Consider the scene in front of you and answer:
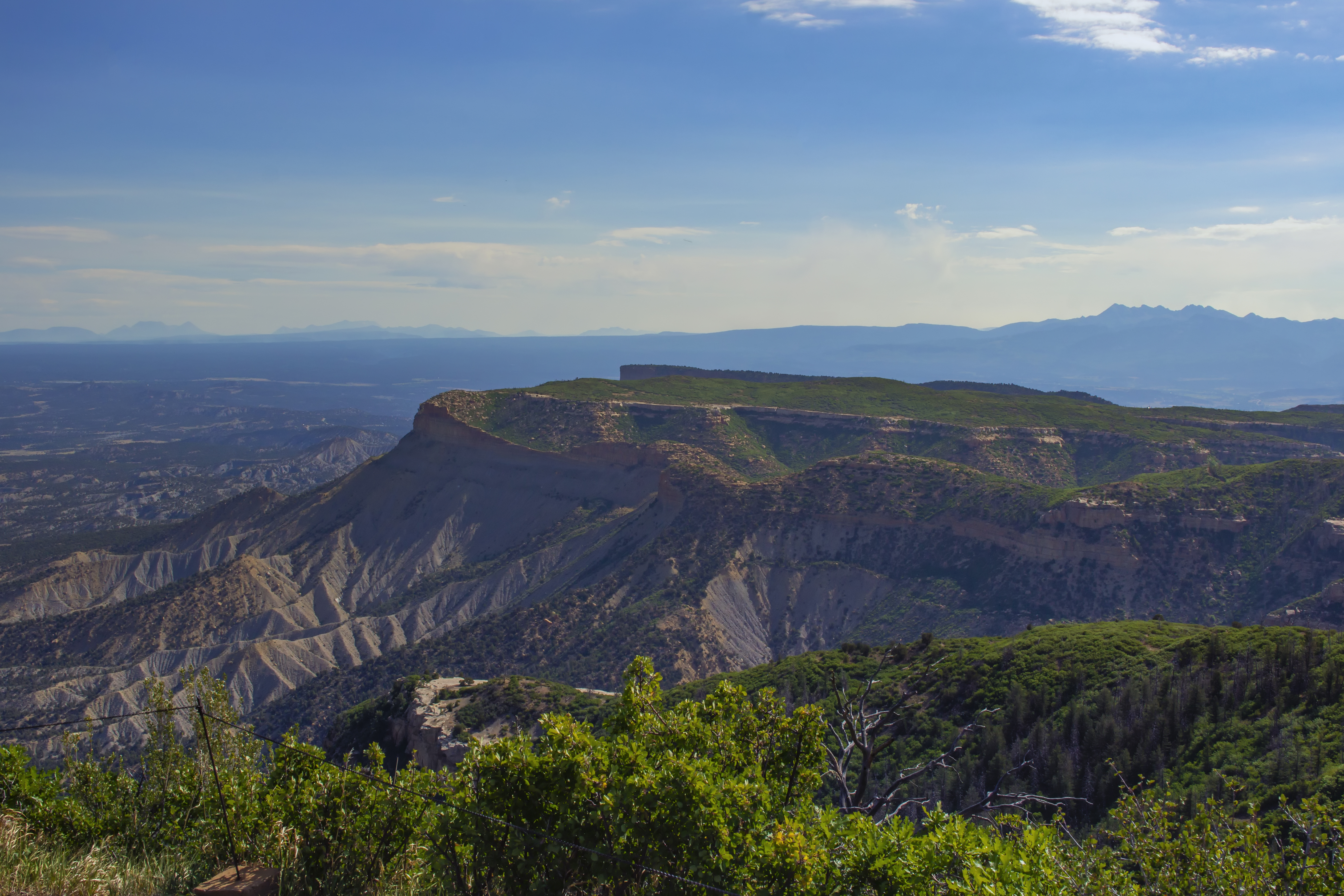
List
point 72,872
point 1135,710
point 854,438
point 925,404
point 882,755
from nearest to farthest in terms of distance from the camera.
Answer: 1. point 72,872
2. point 1135,710
3. point 882,755
4. point 854,438
5. point 925,404

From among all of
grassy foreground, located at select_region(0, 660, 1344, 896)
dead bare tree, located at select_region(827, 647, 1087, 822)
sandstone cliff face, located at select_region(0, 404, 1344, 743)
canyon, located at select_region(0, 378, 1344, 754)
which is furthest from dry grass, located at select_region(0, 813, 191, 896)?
sandstone cliff face, located at select_region(0, 404, 1344, 743)

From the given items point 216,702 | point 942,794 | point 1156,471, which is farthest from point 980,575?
point 216,702

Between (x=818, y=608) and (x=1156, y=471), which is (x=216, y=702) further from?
(x=1156, y=471)

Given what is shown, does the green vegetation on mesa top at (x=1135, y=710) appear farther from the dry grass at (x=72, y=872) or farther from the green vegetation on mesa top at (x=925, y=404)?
the green vegetation on mesa top at (x=925, y=404)

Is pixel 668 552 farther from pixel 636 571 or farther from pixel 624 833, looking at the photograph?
pixel 624 833

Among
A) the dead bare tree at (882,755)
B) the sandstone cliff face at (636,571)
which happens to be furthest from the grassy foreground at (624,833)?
the sandstone cliff face at (636,571)

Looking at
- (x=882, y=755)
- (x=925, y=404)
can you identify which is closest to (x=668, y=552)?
(x=882, y=755)
